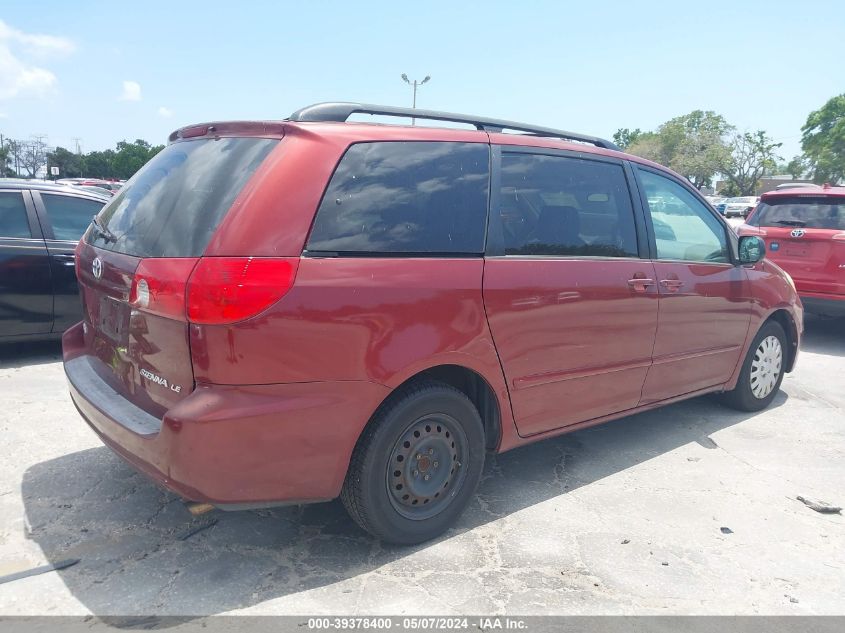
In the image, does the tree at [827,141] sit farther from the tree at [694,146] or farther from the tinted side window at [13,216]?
the tinted side window at [13,216]

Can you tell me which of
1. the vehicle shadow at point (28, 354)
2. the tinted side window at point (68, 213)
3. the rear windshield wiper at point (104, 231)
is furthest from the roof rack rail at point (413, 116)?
the vehicle shadow at point (28, 354)

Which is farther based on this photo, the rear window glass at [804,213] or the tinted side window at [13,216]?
the rear window glass at [804,213]

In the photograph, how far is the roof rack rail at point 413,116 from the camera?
289 cm

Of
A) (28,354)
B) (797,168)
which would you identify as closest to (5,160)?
(28,354)

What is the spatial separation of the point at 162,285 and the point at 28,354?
4500 millimetres

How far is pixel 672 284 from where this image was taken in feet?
13.3

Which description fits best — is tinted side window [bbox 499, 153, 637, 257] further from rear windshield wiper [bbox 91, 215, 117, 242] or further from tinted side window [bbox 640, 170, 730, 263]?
rear windshield wiper [bbox 91, 215, 117, 242]

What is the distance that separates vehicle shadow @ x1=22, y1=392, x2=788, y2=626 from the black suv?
2.27 m

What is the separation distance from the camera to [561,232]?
3.49 meters

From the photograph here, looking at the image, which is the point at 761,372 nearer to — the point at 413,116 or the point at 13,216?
the point at 413,116

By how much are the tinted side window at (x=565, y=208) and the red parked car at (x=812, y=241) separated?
15.3 feet

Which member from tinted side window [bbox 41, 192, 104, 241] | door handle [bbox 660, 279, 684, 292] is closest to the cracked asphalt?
door handle [bbox 660, 279, 684, 292]

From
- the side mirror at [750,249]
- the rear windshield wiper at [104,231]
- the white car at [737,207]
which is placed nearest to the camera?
the rear windshield wiper at [104,231]

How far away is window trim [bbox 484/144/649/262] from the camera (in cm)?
315
